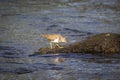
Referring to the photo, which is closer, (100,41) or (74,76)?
(74,76)

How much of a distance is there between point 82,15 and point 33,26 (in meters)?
2.22

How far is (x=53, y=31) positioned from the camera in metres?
12.7

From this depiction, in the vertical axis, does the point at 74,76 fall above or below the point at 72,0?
below

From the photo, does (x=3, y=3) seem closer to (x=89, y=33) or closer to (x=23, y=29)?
(x=23, y=29)

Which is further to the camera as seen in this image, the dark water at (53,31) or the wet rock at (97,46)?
the wet rock at (97,46)

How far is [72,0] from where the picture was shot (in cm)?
1933

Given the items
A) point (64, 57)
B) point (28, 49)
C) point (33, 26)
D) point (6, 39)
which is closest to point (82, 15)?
point (33, 26)

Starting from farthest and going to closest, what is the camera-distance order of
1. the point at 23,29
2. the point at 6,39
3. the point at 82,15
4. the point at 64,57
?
the point at 82,15 < the point at 23,29 < the point at 6,39 < the point at 64,57

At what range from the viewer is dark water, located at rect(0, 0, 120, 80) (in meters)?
8.24

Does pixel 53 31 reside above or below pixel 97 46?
above

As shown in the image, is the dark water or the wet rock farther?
the wet rock

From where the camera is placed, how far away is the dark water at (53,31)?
27.0 ft

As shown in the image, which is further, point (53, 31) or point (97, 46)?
point (53, 31)

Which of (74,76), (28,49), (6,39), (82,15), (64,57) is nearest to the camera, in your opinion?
(74,76)
